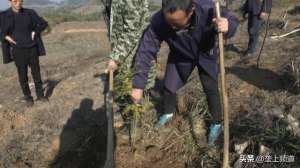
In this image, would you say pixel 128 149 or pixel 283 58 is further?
pixel 283 58

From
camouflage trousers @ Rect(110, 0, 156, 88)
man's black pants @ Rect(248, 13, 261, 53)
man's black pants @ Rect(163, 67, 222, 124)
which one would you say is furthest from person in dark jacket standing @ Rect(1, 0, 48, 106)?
man's black pants @ Rect(248, 13, 261, 53)

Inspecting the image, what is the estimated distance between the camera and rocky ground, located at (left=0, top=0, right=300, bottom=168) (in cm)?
426

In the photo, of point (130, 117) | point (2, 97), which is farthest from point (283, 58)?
point (2, 97)

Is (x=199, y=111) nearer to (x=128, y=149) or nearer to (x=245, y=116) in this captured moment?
(x=245, y=116)

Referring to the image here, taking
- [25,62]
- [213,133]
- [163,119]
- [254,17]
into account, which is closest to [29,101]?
[25,62]

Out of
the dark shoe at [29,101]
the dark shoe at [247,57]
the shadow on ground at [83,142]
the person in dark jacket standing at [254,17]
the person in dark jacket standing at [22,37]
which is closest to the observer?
the shadow on ground at [83,142]

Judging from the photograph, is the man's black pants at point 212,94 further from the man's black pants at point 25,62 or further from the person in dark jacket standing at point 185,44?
the man's black pants at point 25,62

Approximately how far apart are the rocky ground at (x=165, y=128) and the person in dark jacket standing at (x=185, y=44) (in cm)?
30

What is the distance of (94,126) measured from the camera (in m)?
5.34

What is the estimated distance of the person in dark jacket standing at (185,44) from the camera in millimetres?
3387

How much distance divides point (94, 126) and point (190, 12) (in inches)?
92.7

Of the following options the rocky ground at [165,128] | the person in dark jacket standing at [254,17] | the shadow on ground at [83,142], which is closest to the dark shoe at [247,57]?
the person in dark jacket standing at [254,17]

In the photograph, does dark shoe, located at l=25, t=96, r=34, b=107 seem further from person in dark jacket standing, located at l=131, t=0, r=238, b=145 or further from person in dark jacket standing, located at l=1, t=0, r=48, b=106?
person in dark jacket standing, located at l=131, t=0, r=238, b=145

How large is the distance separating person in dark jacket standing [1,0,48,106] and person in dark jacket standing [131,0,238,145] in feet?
7.99
